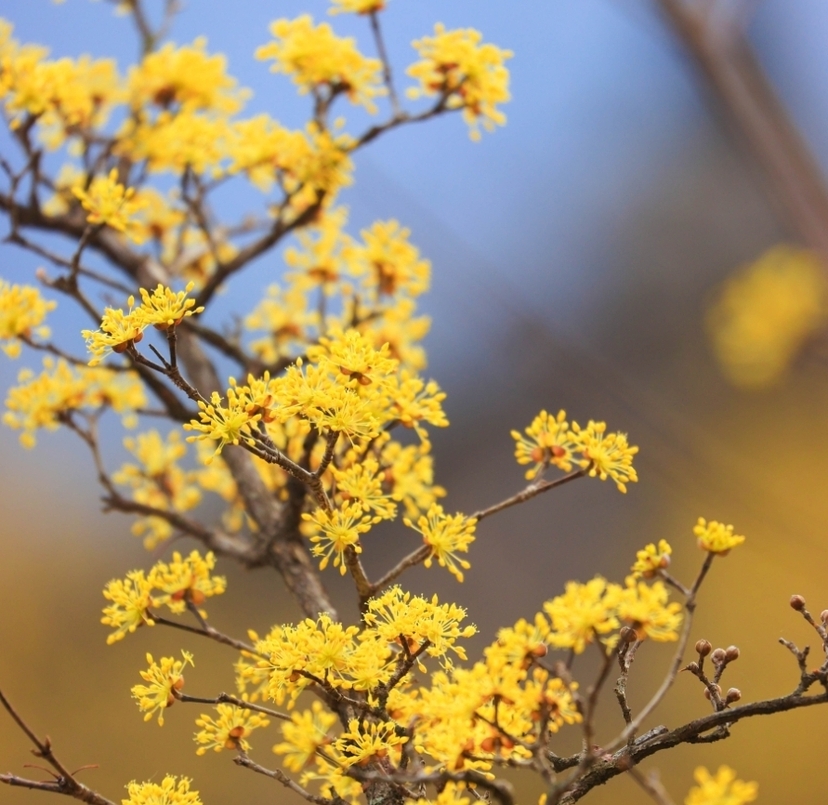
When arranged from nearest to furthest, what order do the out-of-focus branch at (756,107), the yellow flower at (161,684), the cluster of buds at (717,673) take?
1. the cluster of buds at (717,673)
2. the yellow flower at (161,684)
3. the out-of-focus branch at (756,107)

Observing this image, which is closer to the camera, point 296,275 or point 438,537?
point 438,537

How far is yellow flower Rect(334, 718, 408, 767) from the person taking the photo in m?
0.54

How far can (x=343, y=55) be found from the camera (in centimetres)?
99

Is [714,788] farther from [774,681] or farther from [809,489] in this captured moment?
[809,489]

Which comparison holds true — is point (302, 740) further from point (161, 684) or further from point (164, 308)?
point (164, 308)

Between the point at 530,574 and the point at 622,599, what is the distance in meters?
2.86

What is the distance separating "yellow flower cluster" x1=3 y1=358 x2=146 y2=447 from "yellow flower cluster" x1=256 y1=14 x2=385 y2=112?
432 mm

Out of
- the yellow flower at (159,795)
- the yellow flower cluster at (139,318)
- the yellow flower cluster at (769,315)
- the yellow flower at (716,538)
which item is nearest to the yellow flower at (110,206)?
the yellow flower cluster at (139,318)

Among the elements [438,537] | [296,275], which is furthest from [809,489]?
[438,537]

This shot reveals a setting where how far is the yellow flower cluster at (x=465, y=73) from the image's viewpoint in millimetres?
946

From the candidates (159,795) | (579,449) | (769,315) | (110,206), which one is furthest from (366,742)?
(769,315)

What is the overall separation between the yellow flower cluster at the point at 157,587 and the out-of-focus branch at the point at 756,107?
0.62 metres

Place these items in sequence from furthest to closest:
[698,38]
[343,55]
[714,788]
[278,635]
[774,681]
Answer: [774,681] < [343,55] < [698,38] < [278,635] < [714,788]

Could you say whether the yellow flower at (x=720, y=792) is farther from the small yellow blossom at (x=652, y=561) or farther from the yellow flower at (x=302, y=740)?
the yellow flower at (x=302, y=740)
